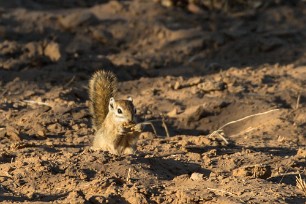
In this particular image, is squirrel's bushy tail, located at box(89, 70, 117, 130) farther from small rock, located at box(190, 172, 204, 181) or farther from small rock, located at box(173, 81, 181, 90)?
small rock, located at box(173, 81, 181, 90)

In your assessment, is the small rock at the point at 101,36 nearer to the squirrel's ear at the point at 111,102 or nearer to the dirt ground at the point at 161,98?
the dirt ground at the point at 161,98

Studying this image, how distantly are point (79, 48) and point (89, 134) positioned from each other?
4451 mm

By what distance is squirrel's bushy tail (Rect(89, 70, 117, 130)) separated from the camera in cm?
852

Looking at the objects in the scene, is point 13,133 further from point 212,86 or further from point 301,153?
point 212,86

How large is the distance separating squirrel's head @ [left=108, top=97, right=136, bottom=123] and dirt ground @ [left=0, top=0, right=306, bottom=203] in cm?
37

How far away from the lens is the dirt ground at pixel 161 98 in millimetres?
6305

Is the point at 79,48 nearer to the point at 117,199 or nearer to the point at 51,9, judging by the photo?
the point at 51,9

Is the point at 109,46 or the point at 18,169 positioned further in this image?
the point at 109,46

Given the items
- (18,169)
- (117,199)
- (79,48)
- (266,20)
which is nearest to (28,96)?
(79,48)

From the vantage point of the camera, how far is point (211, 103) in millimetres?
10227

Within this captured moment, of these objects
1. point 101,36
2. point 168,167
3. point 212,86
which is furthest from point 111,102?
point 101,36

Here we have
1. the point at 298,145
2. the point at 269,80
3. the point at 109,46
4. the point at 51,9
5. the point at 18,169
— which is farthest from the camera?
the point at 51,9

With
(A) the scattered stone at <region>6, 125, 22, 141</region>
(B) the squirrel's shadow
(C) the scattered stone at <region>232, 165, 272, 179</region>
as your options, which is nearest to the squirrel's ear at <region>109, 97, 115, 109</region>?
(A) the scattered stone at <region>6, 125, 22, 141</region>

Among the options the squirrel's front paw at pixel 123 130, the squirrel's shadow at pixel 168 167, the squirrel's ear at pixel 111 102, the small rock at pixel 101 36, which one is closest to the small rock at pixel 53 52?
the small rock at pixel 101 36
